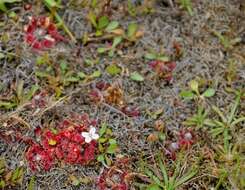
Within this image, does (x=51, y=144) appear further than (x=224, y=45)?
No

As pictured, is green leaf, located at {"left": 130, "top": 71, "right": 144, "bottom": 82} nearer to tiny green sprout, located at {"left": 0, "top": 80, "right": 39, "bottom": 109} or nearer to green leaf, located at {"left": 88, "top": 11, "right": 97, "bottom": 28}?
green leaf, located at {"left": 88, "top": 11, "right": 97, "bottom": 28}

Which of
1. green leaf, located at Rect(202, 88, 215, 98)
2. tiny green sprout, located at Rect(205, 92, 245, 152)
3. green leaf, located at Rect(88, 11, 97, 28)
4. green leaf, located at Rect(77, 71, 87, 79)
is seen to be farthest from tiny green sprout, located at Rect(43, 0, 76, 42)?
tiny green sprout, located at Rect(205, 92, 245, 152)

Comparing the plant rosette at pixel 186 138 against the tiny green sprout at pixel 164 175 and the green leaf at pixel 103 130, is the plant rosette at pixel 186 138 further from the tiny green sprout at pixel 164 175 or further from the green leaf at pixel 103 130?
the green leaf at pixel 103 130

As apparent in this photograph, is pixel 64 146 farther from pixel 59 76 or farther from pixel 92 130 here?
pixel 59 76

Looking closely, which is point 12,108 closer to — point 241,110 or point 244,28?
point 241,110

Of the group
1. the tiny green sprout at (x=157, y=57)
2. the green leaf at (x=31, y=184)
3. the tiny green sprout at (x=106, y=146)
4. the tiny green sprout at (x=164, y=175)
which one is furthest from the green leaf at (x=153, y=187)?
the tiny green sprout at (x=157, y=57)

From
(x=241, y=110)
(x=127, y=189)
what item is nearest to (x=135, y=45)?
(x=241, y=110)
